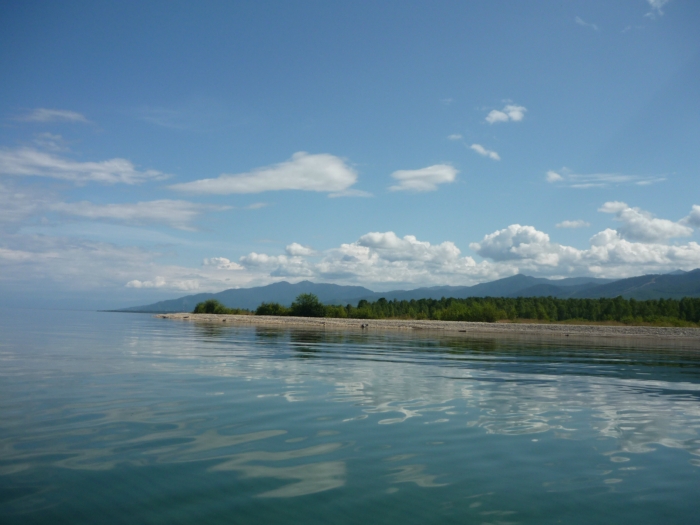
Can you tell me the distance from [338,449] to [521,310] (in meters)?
111

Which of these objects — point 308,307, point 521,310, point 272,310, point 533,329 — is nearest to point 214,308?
point 272,310

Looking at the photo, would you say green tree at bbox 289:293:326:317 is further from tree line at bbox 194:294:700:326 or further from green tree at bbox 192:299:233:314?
green tree at bbox 192:299:233:314

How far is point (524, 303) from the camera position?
119188 mm

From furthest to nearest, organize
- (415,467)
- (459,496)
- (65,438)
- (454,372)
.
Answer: (454,372), (65,438), (415,467), (459,496)

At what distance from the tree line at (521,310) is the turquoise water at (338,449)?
84600 mm

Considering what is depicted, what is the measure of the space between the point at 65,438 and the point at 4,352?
18.9 metres

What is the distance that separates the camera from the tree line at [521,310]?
96.1 m

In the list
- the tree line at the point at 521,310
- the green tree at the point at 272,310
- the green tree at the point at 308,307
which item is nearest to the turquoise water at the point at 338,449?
the tree line at the point at 521,310

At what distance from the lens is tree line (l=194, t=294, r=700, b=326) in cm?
9612

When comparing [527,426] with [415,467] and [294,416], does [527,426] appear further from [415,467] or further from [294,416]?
[294,416]

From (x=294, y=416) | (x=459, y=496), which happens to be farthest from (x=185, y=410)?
(x=459, y=496)

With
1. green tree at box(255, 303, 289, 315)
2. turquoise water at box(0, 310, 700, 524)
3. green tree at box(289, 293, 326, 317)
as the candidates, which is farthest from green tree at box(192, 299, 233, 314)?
turquoise water at box(0, 310, 700, 524)

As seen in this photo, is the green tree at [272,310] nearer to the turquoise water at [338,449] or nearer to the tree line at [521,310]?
the tree line at [521,310]

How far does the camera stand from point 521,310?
371 feet
